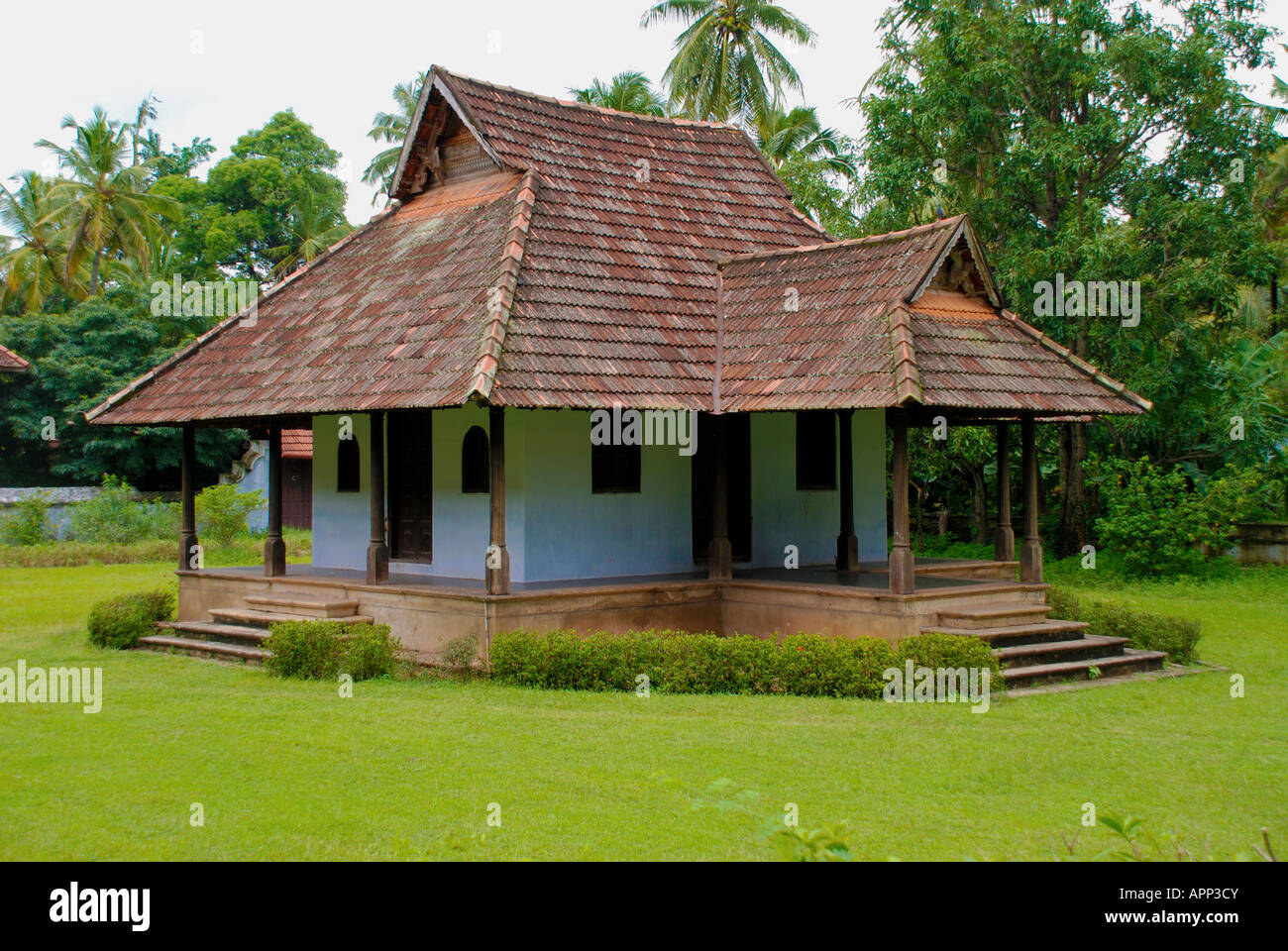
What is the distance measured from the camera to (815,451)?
1795 cm

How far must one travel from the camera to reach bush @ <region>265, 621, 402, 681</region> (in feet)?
44.5

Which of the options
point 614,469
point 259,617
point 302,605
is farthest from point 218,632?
point 614,469

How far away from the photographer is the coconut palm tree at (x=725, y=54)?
34.6 metres

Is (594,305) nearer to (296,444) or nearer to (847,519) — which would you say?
(847,519)

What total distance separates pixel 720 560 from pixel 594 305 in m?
3.38

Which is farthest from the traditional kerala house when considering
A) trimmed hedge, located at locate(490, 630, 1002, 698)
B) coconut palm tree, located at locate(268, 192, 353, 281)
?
coconut palm tree, located at locate(268, 192, 353, 281)

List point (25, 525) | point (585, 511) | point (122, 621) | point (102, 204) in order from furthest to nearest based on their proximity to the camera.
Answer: point (102, 204), point (25, 525), point (122, 621), point (585, 511)

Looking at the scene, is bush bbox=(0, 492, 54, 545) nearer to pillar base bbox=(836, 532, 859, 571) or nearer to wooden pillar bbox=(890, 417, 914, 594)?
pillar base bbox=(836, 532, 859, 571)

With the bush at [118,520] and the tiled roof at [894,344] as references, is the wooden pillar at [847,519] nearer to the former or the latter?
the tiled roof at [894,344]

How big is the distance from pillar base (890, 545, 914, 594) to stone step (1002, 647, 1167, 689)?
1.33 m

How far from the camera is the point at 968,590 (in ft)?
46.9

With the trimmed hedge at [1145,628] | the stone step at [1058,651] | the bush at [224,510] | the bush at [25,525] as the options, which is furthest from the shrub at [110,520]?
the stone step at [1058,651]

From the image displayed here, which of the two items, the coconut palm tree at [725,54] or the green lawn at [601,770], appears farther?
the coconut palm tree at [725,54]

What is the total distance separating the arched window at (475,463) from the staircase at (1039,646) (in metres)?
5.53
